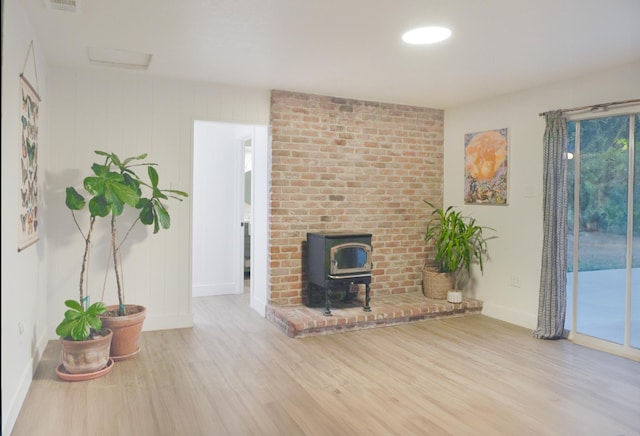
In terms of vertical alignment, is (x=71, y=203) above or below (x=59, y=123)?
below

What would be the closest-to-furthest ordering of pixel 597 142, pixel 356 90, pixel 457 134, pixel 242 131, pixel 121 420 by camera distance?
pixel 121 420 → pixel 597 142 → pixel 356 90 → pixel 457 134 → pixel 242 131

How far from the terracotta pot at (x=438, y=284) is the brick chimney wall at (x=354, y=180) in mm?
354

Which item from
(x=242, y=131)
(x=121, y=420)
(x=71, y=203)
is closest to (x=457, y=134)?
(x=242, y=131)

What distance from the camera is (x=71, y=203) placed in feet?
12.0

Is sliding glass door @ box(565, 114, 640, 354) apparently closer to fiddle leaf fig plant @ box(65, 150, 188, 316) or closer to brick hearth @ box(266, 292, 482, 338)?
brick hearth @ box(266, 292, 482, 338)

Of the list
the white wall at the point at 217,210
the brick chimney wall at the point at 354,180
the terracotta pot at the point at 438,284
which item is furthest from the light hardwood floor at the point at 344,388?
the white wall at the point at 217,210

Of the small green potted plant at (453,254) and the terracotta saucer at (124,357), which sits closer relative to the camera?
the terracotta saucer at (124,357)

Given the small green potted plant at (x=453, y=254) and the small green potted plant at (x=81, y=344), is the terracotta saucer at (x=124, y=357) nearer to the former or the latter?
the small green potted plant at (x=81, y=344)

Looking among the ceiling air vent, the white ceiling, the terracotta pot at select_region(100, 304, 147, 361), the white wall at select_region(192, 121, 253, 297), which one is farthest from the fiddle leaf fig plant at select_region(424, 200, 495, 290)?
the ceiling air vent

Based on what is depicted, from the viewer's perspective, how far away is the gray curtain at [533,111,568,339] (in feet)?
13.9

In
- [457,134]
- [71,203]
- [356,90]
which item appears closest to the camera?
[71,203]

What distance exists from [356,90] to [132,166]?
7.27 ft

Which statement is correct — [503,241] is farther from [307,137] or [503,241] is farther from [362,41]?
[362,41]

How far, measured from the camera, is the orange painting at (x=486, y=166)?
16.1 ft
